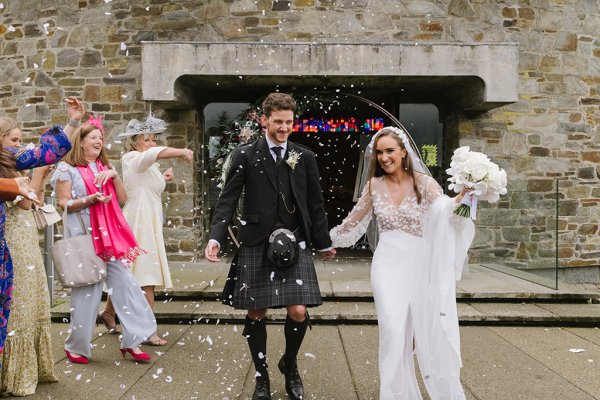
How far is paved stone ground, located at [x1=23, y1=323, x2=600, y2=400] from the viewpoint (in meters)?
3.89

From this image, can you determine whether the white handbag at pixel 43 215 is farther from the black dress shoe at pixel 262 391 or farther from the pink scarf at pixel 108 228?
the black dress shoe at pixel 262 391

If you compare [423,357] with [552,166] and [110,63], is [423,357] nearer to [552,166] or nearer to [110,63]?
[552,166]

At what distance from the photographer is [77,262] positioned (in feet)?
14.4

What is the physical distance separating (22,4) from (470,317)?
8726 millimetres

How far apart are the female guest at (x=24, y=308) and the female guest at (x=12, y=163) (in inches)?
2.2

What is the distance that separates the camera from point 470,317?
607 centimetres

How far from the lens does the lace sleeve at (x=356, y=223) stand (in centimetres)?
405

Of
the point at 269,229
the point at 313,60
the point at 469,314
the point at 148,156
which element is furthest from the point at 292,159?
the point at 313,60

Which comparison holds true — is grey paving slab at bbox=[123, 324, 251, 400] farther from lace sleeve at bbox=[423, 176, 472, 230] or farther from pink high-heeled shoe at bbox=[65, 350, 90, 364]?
lace sleeve at bbox=[423, 176, 472, 230]

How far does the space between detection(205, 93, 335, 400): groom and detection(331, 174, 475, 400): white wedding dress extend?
50cm

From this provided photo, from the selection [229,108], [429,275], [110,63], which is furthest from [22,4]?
[429,275]

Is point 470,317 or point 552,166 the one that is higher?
point 552,166

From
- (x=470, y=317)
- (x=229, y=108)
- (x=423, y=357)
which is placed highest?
(x=229, y=108)

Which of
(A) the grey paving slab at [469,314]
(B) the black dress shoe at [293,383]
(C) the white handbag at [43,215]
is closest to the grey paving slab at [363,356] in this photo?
(B) the black dress shoe at [293,383]
